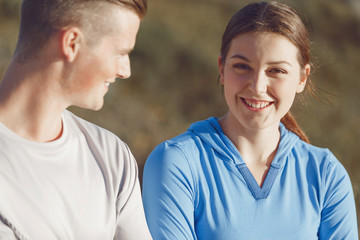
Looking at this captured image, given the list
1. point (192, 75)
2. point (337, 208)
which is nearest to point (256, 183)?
point (337, 208)

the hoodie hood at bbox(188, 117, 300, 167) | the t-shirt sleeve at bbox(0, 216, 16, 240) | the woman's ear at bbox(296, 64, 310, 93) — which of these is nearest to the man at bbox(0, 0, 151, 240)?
the t-shirt sleeve at bbox(0, 216, 16, 240)

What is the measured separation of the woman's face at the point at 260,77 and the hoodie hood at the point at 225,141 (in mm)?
141

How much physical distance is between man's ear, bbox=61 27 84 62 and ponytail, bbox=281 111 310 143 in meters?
1.39

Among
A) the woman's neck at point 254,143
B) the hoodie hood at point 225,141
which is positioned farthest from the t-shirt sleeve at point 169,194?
the woman's neck at point 254,143

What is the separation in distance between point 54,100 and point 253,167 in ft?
3.73

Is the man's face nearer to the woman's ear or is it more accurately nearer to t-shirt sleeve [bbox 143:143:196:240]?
t-shirt sleeve [bbox 143:143:196:240]

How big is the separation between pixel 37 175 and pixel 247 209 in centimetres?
103

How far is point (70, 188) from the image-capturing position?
195 centimetres

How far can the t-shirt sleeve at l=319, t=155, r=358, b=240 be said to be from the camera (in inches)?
105

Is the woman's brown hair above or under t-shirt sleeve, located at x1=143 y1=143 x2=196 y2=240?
above

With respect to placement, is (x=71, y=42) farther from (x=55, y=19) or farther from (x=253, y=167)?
(x=253, y=167)

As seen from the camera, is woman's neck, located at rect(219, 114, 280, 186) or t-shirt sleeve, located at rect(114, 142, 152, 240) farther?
woman's neck, located at rect(219, 114, 280, 186)

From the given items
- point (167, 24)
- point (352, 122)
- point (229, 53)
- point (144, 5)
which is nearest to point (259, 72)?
point (229, 53)

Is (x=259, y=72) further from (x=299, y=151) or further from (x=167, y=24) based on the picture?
(x=167, y=24)
